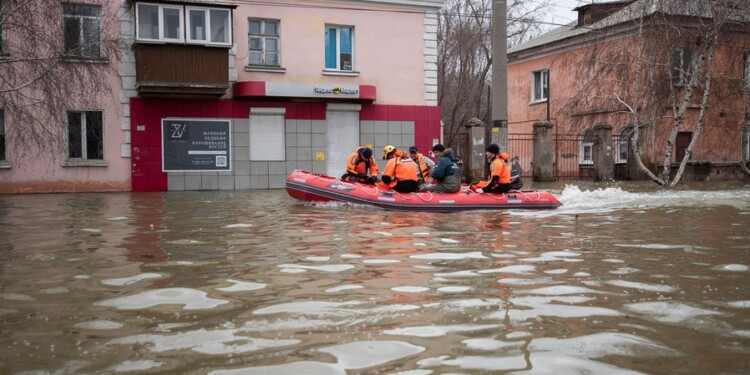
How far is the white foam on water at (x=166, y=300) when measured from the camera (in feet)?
16.8

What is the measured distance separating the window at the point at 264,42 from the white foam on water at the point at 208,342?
19422 mm

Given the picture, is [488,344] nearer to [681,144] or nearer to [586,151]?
[681,144]

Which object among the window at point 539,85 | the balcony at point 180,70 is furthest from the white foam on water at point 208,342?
the window at point 539,85

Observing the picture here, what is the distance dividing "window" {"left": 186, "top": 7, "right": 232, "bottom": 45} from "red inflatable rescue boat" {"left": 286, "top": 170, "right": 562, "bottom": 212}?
8506 mm

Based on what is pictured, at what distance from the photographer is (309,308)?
5.02 meters

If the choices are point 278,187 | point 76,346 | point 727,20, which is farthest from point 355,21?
point 76,346

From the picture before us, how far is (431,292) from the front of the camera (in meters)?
5.60

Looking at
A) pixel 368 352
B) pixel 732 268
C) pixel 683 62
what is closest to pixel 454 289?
pixel 368 352

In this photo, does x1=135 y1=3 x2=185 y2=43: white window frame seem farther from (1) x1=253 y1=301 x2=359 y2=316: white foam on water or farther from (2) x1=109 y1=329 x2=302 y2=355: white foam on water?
(2) x1=109 y1=329 x2=302 y2=355: white foam on water

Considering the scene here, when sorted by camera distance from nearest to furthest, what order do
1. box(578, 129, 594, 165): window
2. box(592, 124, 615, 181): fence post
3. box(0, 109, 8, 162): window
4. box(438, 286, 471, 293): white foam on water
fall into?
box(438, 286, 471, 293): white foam on water
box(0, 109, 8, 162): window
box(592, 124, 615, 181): fence post
box(578, 129, 594, 165): window

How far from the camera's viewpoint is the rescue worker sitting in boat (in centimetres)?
1589

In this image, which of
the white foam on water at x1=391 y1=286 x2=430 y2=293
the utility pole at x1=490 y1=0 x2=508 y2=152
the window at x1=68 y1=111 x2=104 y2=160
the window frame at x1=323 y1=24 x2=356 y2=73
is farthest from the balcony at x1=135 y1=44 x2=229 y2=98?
the white foam on water at x1=391 y1=286 x2=430 y2=293

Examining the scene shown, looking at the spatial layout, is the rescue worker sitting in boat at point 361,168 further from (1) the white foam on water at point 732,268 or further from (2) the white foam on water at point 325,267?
(1) the white foam on water at point 732,268

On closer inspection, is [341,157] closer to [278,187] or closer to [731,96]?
[278,187]
